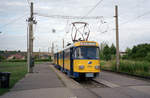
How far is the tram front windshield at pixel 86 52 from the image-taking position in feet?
49.1

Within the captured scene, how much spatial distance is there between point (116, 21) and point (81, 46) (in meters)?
10.4

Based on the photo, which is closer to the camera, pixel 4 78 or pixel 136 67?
pixel 4 78

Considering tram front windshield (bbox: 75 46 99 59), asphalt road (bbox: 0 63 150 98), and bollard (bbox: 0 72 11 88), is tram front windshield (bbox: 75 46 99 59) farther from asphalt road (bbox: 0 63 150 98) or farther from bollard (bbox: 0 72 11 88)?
bollard (bbox: 0 72 11 88)

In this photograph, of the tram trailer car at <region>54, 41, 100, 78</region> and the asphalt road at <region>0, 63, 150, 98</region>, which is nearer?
the asphalt road at <region>0, 63, 150, 98</region>

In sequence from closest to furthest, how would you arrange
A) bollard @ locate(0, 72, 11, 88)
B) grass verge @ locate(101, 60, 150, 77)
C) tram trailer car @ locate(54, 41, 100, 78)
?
bollard @ locate(0, 72, 11, 88)
tram trailer car @ locate(54, 41, 100, 78)
grass verge @ locate(101, 60, 150, 77)

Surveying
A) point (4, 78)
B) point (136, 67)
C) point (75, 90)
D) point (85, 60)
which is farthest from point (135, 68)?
point (4, 78)

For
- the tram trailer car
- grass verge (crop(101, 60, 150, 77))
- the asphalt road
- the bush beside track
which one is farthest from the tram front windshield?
grass verge (crop(101, 60, 150, 77))

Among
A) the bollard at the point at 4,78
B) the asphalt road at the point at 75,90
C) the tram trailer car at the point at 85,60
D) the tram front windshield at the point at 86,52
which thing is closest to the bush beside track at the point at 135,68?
the tram trailer car at the point at 85,60

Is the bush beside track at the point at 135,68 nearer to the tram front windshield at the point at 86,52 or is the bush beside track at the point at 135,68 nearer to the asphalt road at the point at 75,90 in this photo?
the tram front windshield at the point at 86,52

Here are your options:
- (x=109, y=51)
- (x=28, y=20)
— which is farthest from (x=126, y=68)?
(x=109, y=51)

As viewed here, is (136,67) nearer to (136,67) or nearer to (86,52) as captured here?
(136,67)

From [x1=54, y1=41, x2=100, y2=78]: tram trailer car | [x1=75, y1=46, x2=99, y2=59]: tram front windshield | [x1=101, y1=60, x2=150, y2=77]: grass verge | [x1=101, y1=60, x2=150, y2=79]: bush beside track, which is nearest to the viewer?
[x1=54, y1=41, x2=100, y2=78]: tram trailer car

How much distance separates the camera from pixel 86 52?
15078 mm

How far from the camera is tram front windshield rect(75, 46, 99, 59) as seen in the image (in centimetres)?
1497
